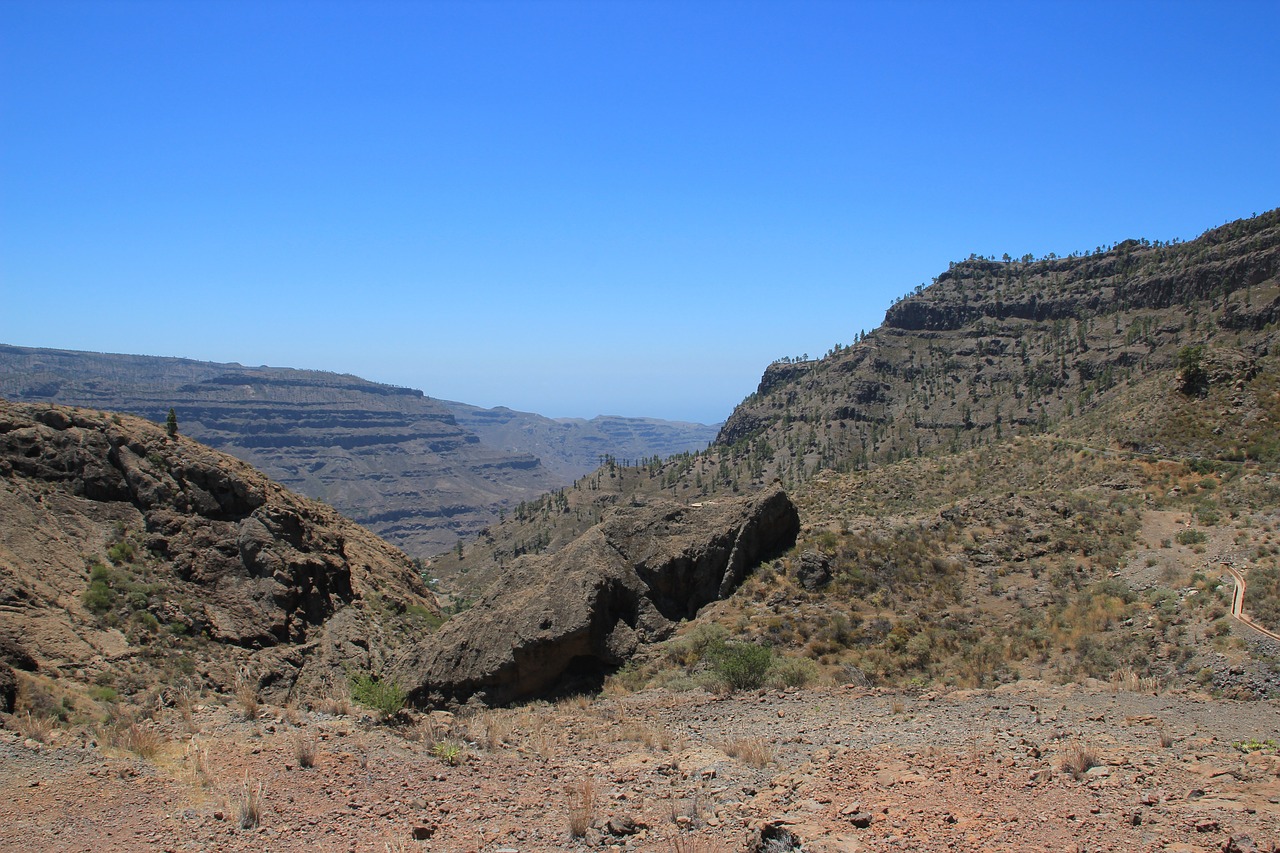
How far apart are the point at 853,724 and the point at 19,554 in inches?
845

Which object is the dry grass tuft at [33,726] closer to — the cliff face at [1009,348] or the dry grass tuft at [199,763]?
the dry grass tuft at [199,763]

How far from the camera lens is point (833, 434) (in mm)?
148375

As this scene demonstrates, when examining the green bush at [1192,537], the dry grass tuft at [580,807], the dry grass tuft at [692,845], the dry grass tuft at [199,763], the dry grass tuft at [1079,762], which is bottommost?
the dry grass tuft at [199,763]

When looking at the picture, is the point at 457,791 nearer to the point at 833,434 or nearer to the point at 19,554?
the point at 19,554

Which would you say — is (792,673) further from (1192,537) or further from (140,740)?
(1192,537)

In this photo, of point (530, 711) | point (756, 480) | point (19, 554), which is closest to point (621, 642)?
point (530, 711)

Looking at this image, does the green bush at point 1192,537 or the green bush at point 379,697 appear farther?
the green bush at point 1192,537

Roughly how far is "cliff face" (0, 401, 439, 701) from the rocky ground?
18.0ft

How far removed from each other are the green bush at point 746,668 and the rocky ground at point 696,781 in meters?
2.20

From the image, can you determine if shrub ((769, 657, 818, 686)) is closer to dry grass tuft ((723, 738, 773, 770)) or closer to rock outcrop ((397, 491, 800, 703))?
dry grass tuft ((723, 738, 773, 770))

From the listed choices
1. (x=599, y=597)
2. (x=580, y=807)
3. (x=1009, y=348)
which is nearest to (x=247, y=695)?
(x=599, y=597)

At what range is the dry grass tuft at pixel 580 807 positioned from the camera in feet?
29.3

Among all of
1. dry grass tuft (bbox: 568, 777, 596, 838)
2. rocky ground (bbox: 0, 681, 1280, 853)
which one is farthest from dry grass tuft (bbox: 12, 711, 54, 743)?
dry grass tuft (bbox: 568, 777, 596, 838)

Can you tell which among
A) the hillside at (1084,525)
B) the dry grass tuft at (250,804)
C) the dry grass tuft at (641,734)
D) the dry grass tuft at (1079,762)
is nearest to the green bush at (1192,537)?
the hillside at (1084,525)
